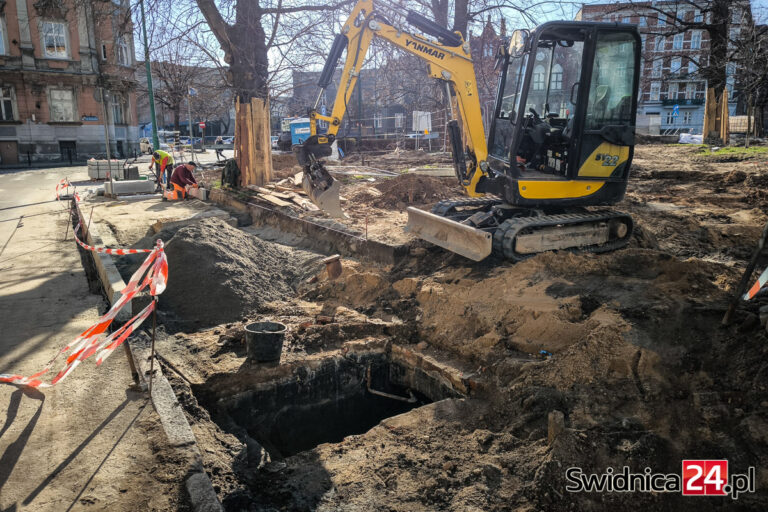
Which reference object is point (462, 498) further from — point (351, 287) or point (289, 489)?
point (351, 287)

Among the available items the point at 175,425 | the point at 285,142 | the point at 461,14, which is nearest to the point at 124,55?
the point at 285,142

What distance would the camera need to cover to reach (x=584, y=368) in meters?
4.36

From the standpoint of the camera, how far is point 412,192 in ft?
41.5

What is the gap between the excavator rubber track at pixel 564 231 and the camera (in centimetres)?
674

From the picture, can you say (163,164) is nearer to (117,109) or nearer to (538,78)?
(538,78)

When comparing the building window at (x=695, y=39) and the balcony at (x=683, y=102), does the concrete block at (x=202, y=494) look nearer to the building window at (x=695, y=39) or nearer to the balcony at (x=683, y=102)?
the balcony at (x=683, y=102)

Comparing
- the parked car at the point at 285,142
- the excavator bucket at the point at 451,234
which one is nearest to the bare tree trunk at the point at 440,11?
the excavator bucket at the point at 451,234

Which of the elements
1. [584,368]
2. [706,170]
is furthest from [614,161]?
[706,170]

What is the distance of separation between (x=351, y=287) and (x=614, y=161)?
400 centimetres

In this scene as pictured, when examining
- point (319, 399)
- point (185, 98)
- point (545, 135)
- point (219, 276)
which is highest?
point (185, 98)

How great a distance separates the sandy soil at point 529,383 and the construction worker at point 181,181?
388 inches

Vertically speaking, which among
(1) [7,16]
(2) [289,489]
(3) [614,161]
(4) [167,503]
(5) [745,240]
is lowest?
(2) [289,489]

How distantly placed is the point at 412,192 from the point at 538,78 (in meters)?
5.60

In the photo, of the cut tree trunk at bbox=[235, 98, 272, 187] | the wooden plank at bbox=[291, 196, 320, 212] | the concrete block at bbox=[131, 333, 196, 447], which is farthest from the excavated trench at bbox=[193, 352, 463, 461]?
the cut tree trunk at bbox=[235, 98, 272, 187]
